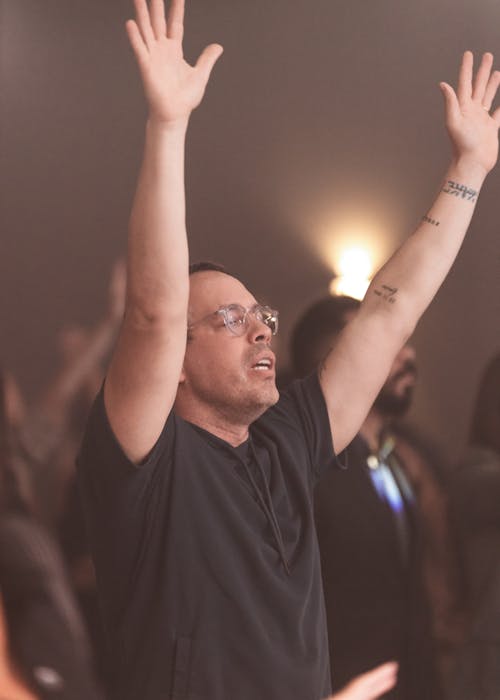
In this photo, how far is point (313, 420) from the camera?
1415 millimetres

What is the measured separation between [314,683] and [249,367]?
46cm

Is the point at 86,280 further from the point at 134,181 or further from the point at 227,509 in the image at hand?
the point at 227,509

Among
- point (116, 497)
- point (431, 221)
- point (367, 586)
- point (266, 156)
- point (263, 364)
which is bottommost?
point (367, 586)

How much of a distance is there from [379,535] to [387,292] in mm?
496

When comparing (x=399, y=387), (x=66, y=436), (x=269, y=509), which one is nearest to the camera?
(x=269, y=509)

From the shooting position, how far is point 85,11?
5.57 ft

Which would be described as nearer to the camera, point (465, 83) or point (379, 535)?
point (465, 83)

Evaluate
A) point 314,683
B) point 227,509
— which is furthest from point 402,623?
point 227,509

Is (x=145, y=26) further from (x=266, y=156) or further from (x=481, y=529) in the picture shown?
(x=481, y=529)

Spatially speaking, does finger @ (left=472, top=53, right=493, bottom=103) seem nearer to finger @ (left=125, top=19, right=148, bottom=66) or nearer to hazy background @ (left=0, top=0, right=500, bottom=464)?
hazy background @ (left=0, top=0, right=500, bottom=464)

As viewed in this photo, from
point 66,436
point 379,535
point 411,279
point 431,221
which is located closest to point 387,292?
point 411,279

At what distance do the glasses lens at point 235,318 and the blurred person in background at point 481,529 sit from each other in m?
0.63

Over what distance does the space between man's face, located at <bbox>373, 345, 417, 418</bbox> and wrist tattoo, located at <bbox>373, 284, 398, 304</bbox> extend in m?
0.29

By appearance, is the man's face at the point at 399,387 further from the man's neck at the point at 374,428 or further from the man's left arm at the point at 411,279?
the man's left arm at the point at 411,279
